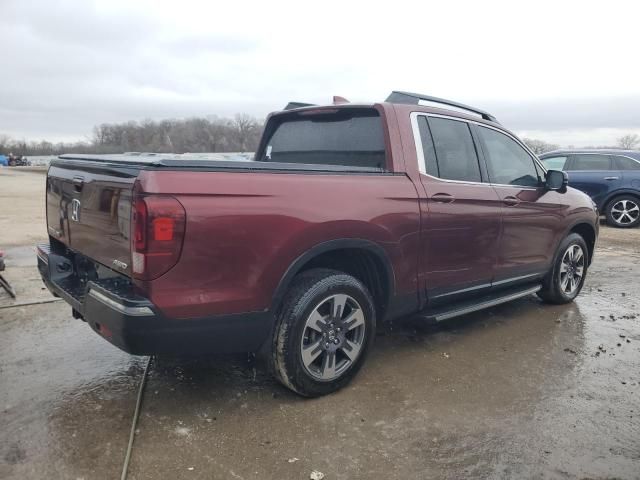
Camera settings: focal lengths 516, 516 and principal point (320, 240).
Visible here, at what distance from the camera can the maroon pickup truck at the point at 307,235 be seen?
2535 mm

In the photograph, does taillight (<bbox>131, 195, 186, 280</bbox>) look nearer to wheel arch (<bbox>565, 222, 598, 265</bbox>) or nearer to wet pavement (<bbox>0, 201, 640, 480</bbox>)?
wet pavement (<bbox>0, 201, 640, 480</bbox>)

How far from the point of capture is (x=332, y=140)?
401 centimetres

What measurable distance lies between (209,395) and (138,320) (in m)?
0.94

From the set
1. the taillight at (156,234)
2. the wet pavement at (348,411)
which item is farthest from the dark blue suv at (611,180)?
the taillight at (156,234)

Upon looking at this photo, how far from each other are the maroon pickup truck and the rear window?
0.01m

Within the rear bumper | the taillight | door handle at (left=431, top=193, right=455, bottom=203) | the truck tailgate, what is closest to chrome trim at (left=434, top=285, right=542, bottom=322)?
door handle at (left=431, top=193, right=455, bottom=203)

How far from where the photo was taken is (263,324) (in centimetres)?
286

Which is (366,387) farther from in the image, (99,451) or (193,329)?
(99,451)

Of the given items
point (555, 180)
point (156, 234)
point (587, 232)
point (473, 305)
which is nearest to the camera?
point (156, 234)

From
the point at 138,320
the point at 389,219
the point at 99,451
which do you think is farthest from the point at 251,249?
the point at 99,451

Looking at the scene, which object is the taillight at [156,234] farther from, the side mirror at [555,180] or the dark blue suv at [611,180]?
the dark blue suv at [611,180]

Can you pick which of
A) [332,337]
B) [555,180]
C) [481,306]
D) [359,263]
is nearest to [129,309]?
[332,337]

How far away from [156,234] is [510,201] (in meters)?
3.07

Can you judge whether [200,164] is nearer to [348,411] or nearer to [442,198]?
[348,411]
